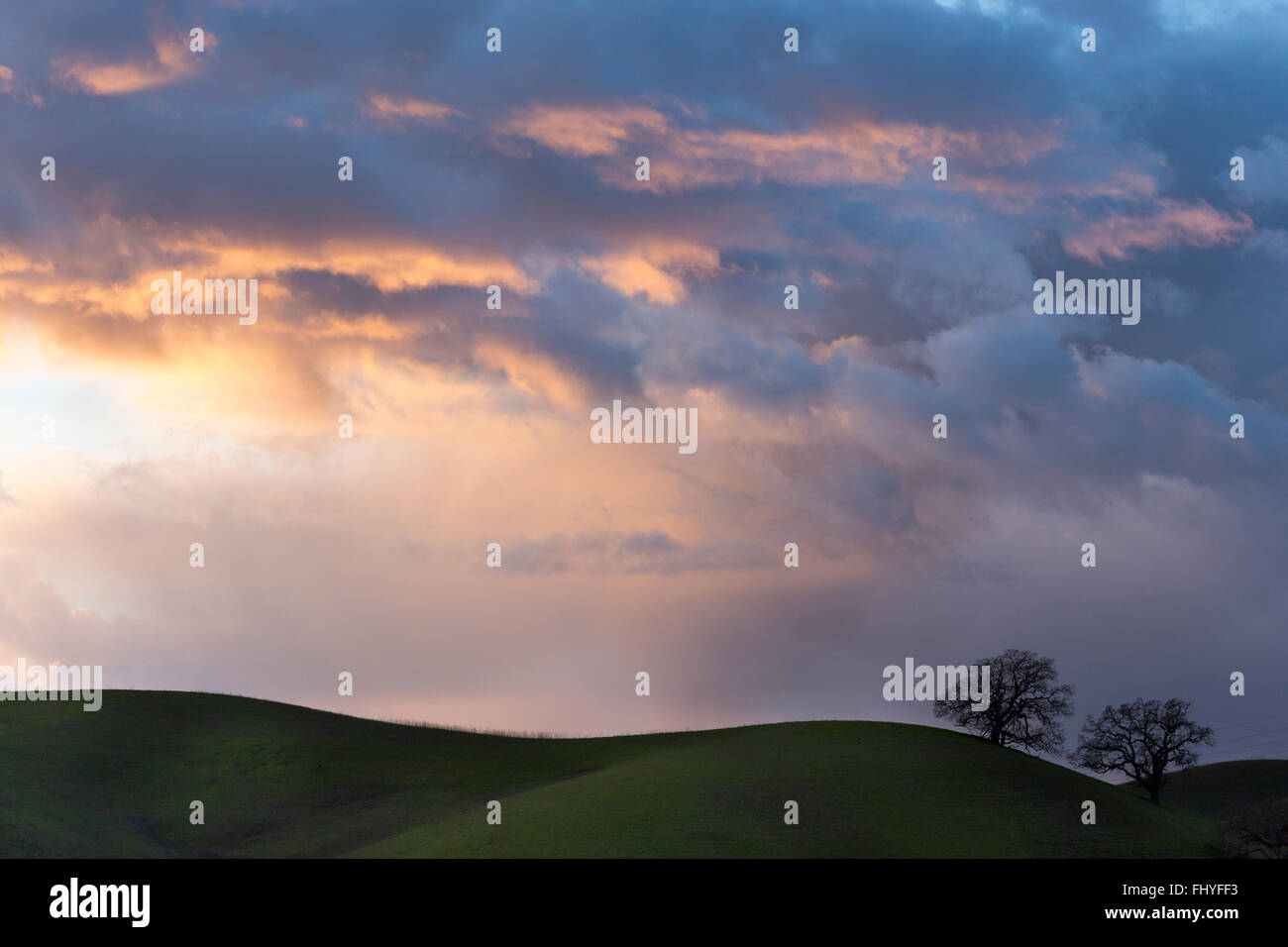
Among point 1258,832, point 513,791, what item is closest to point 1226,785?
point 1258,832

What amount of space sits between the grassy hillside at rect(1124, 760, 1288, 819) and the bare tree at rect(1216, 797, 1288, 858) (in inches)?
2866

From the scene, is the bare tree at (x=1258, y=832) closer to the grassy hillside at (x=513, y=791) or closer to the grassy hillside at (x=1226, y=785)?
the grassy hillside at (x=513, y=791)

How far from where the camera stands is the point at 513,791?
255 feet

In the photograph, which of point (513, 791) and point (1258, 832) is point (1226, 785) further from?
point (513, 791)

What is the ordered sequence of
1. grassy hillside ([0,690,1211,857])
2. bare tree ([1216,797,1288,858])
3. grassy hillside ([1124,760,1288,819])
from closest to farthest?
bare tree ([1216,797,1288,858]) → grassy hillside ([0,690,1211,857]) → grassy hillside ([1124,760,1288,819])

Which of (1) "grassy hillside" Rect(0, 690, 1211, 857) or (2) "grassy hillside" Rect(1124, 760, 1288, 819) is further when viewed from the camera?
(2) "grassy hillside" Rect(1124, 760, 1288, 819)

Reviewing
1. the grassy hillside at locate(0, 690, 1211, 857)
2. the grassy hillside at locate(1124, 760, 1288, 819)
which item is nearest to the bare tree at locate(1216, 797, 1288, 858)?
the grassy hillside at locate(0, 690, 1211, 857)

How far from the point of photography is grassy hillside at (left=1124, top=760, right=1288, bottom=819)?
128 m

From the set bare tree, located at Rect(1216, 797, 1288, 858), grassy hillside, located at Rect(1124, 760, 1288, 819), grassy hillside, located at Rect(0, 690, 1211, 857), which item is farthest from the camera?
grassy hillside, located at Rect(1124, 760, 1288, 819)

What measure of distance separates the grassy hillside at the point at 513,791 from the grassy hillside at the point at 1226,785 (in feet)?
194

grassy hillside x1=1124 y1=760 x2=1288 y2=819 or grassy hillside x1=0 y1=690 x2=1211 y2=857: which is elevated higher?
grassy hillside x1=0 y1=690 x2=1211 y2=857

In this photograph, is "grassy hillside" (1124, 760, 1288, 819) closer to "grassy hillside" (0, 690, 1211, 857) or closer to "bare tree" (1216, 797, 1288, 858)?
"grassy hillside" (0, 690, 1211, 857)
